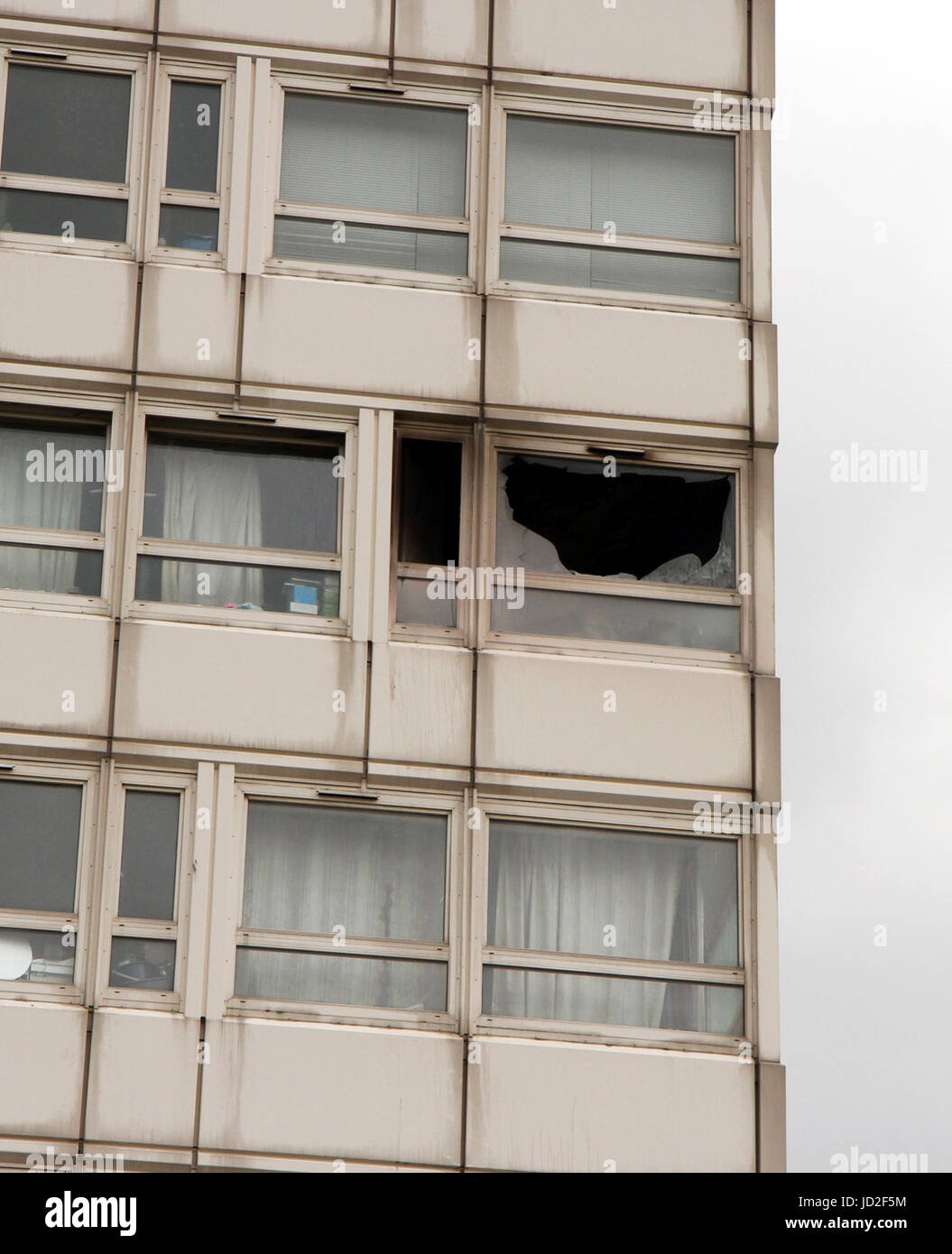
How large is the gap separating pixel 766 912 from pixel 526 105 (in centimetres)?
625

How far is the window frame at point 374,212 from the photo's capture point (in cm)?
1575

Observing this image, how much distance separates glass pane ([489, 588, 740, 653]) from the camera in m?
15.4

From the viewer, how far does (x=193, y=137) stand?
52.3ft

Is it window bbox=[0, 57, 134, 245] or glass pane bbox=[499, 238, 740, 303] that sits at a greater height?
window bbox=[0, 57, 134, 245]

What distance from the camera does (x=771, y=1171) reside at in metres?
14.2

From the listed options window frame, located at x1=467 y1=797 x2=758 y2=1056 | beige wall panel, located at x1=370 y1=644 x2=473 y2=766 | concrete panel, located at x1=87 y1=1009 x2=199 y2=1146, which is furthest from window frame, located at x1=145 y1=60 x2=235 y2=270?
concrete panel, located at x1=87 y1=1009 x2=199 y2=1146

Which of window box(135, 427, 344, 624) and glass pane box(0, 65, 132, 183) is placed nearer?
window box(135, 427, 344, 624)

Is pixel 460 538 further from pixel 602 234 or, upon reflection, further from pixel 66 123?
pixel 66 123

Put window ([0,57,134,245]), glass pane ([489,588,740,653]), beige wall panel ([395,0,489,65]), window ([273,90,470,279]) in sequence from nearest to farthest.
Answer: glass pane ([489,588,740,653]) < window ([0,57,134,245]) < window ([273,90,470,279]) < beige wall panel ([395,0,489,65])

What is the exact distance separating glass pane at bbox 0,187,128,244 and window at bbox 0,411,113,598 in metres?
1.37

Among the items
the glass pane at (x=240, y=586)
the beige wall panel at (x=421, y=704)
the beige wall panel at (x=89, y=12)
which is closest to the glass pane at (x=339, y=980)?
the beige wall panel at (x=421, y=704)

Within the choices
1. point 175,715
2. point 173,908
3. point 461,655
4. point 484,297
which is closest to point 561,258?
point 484,297

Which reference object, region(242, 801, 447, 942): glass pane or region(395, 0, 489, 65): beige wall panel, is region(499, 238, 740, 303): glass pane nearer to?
region(395, 0, 489, 65): beige wall panel
